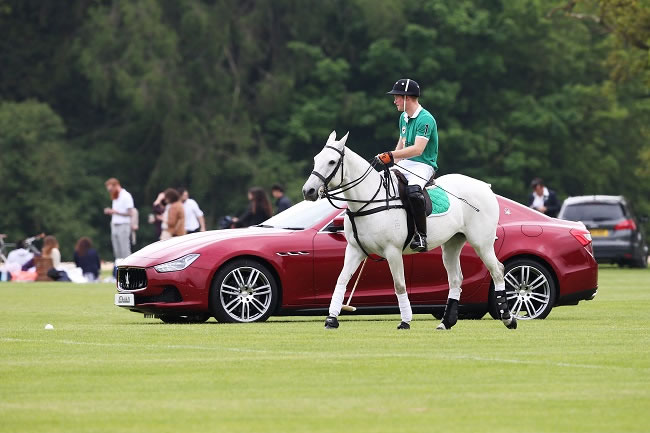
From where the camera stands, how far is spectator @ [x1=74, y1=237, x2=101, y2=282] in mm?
36312

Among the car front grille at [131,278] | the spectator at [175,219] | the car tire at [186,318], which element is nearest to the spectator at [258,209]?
the spectator at [175,219]

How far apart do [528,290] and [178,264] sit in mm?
3972

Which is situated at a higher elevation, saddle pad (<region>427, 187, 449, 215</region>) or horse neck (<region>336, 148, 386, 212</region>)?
horse neck (<region>336, 148, 386, 212</region>)

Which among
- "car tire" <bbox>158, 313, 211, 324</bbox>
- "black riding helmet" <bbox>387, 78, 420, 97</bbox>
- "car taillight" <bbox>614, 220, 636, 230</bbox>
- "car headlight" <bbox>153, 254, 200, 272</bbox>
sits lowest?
"car tire" <bbox>158, 313, 211, 324</bbox>

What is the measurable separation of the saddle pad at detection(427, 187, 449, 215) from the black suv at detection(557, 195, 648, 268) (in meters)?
25.4

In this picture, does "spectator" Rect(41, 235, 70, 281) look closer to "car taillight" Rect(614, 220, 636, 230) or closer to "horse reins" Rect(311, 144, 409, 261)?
"car taillight" Rect(614, 220, 636, 230)

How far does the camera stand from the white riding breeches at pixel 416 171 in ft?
57.9

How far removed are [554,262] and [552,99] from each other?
2107 inches

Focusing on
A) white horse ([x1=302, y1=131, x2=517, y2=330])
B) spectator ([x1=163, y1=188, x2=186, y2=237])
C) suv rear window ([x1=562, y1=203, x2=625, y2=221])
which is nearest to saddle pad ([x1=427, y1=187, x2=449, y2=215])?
white horse ([x1=302, y1=131, x2=517, y2=330])

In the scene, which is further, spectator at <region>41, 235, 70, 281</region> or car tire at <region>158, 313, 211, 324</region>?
spectator at <region>41, 235, 70, 281</region>

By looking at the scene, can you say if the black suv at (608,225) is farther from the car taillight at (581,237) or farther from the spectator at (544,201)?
the car taillight at (581,237)

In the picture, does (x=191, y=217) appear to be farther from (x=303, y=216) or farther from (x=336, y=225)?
(x=336, y=225)

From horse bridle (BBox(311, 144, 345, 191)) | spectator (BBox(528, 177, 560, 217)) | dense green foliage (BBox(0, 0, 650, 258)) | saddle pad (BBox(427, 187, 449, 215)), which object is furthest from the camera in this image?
dense green foliage (BBox(0, 0, 650, 258))

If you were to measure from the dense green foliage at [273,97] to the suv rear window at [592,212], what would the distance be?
16.2 metres
